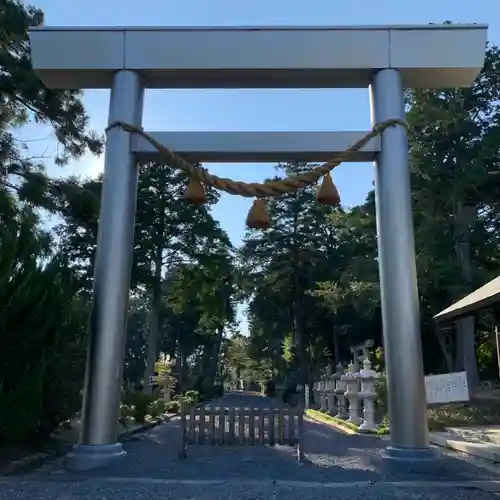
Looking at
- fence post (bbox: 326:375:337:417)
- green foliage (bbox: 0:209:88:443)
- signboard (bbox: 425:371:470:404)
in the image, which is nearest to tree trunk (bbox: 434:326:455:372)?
fence post (bbox: 326:375:337:417)

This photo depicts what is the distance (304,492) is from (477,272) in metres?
16.0

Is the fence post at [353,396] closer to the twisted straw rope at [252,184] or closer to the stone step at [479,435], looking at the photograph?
the stone step at [479,435]

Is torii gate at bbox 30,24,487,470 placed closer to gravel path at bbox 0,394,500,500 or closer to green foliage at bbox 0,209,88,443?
green foliage at bbox 0,209,88,443

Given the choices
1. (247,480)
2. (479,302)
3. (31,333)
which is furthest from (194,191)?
(479,302)

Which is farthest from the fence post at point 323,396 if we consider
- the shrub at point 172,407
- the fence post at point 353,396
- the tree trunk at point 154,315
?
the tree trunk at point 154,315

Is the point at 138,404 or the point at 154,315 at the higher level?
the point at 154,315

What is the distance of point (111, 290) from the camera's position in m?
5.73

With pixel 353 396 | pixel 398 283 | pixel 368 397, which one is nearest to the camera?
pixel 398 283

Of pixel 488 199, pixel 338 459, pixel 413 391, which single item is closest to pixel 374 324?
pixel 488 199

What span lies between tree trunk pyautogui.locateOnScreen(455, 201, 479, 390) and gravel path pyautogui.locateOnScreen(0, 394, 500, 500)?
38.0ft

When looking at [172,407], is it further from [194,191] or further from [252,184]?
[252,184]

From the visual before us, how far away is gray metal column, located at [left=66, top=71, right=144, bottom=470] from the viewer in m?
5.41

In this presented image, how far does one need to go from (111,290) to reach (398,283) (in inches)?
124

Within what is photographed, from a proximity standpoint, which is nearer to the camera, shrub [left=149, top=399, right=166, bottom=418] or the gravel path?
the gravel path
